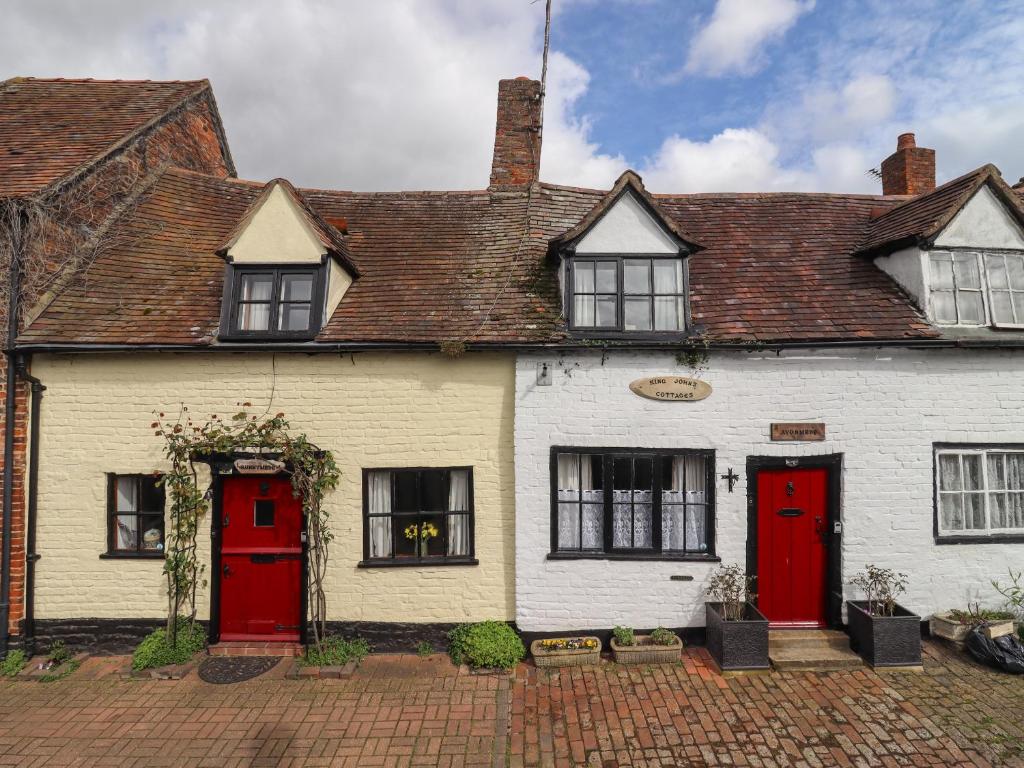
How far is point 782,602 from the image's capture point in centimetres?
729

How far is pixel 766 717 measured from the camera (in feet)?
18.4

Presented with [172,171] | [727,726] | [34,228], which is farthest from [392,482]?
[172,171]

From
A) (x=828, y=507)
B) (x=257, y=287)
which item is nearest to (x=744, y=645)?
(x=828, y=507)

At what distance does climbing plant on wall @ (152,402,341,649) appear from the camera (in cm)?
692

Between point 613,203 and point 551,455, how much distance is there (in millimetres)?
4012

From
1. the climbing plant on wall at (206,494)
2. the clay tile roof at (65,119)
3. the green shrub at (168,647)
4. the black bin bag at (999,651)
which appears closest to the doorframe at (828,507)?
the black bin bag at (999,651)

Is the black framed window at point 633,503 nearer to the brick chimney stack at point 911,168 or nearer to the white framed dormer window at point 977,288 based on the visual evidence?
the white framed dormer window at point 977,288

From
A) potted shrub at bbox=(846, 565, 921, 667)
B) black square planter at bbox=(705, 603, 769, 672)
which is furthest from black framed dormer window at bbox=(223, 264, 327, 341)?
potted shrub at bbox=(846, 565, 921, 667)

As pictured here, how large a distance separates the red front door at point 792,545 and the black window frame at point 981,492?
1605mm

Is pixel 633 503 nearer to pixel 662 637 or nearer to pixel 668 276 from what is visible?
pixel 662 637

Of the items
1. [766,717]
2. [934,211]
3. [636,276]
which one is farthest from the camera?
[934,211]

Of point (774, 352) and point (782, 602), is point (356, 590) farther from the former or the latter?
point (774, 352)

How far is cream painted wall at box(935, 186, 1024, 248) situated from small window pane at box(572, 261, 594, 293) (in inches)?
212

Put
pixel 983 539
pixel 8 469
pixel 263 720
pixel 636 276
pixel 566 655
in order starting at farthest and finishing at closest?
pixel 636 276
pixel 983 539
pixel 8 469
pixel 566 655
pixel 263 720
